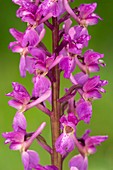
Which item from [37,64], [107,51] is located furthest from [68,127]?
[107,51]

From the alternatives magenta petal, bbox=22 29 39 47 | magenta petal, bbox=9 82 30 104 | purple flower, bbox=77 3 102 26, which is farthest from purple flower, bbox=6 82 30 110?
purple flower, bbox=77 3 102 26

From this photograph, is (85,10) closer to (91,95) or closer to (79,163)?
(91,95)

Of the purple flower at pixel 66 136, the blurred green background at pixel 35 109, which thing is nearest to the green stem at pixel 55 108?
the purple flower at pixel 66 136

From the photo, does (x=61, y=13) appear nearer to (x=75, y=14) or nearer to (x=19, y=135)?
(x=75, y=14)

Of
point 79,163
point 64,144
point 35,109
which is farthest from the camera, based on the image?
point 35,109

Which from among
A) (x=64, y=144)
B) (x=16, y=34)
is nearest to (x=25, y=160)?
(x=64, y=144)

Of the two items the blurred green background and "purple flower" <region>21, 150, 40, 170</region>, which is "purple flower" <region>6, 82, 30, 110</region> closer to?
"purple flower" <region>21, 150, 40, 170</region>

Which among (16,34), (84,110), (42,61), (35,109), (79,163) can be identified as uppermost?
(35,109)
